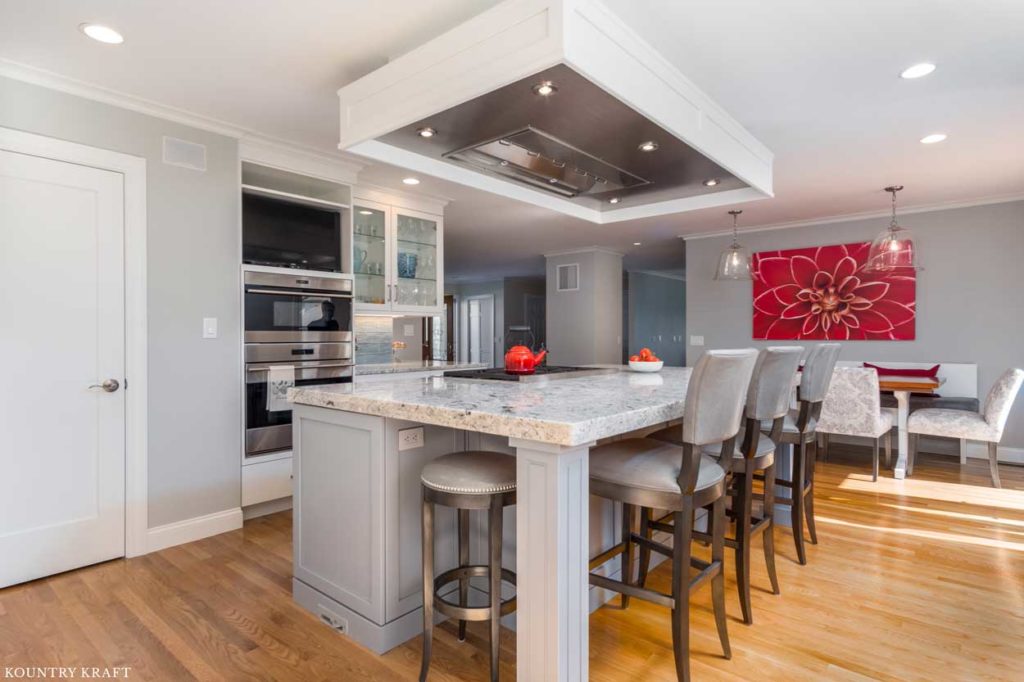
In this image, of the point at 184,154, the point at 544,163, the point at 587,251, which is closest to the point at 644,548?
the point at 544,163

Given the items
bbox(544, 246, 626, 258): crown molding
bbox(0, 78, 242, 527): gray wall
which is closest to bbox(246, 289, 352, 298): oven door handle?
bbox(0, 78, 242, 527): gray wall

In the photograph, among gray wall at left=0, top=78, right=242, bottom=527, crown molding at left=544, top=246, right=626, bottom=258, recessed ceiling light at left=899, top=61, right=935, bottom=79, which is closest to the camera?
recessed ceiling light at left=899, top=61, right=935, bottom=79

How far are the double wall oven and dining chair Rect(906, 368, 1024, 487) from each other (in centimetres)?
455

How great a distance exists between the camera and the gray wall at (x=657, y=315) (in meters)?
10.3

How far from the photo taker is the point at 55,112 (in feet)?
8.50

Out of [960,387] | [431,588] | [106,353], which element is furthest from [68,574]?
[960,387]

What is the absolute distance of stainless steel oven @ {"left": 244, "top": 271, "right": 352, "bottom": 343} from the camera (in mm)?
3291

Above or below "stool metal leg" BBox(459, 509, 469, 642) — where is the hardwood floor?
below

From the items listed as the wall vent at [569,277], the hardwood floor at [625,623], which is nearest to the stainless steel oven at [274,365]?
the hardwood floor at [625,623]

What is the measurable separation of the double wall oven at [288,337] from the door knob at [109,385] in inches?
25.8

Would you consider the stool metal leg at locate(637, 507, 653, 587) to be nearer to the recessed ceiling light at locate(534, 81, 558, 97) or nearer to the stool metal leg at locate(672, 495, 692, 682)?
the stool metal leg at locate(672, 495, 692, 682)

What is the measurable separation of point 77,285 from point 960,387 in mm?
6817

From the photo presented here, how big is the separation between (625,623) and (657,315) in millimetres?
9321

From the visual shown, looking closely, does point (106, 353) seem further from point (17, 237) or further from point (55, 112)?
point (55, 112)
